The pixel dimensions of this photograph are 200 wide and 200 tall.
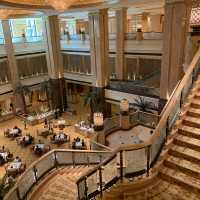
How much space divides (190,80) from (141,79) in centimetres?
1096

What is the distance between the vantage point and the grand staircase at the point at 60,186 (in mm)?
7273

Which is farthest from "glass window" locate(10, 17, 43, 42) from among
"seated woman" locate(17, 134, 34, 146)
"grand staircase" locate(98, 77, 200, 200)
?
"grand staircase" locate(98, 77, 200, 200)

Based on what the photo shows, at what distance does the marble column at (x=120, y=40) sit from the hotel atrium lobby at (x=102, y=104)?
68mm

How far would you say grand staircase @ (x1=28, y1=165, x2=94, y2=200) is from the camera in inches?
286

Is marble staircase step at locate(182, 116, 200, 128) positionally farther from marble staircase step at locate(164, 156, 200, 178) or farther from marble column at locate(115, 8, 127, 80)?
marble column at locate(115, 8, 127, 80)

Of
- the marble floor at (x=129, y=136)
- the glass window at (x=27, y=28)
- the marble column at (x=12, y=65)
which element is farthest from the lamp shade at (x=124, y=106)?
the glass window at (x=27, y=28)

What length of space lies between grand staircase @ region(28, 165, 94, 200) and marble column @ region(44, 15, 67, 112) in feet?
35.5

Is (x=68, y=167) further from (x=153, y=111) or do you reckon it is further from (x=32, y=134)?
(x=32, y=134)

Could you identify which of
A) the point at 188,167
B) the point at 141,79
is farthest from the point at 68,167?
the point at 141,79

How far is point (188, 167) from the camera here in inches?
179

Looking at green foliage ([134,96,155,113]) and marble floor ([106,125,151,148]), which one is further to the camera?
green foliage ([134,96,155,113])

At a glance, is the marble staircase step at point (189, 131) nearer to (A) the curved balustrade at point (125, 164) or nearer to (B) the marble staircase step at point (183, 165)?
(A) the curved balustrade at point (125, 164)

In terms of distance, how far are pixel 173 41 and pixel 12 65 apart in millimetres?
13166

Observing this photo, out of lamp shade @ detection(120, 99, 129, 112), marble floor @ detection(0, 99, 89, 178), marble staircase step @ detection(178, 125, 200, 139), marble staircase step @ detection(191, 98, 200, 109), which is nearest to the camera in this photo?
marble staircase step @ detection(178, 125, 200, 139)
